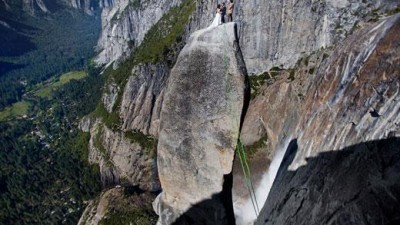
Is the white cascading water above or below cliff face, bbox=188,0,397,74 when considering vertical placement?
below

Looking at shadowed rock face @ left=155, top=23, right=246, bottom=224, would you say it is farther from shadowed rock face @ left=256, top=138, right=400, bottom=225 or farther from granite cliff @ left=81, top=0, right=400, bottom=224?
shadowed rock face @ left=256, top=138, right=400, bottom=225

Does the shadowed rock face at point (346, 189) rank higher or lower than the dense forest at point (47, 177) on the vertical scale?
higher

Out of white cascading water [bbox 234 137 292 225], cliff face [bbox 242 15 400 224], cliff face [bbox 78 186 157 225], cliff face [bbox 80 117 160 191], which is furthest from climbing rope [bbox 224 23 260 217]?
cliff face [bbox 80 117 160 191]

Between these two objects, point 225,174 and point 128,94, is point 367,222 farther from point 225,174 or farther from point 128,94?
point 128,94

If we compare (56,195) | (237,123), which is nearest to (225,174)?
(237,123)

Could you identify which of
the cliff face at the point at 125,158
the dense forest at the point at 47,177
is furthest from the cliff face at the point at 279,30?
the dense forest at the point at 47,177

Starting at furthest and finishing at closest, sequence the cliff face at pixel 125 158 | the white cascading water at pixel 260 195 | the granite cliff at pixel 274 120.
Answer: the cliff face at pixel 125 158, the white cascading water at pixel 260 195, the granite cliff at pixel 274 120

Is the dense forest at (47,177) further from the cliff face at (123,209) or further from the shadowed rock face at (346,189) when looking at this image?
the shadowed rock face at (346,189)
